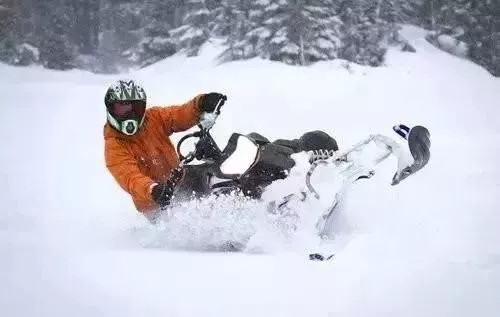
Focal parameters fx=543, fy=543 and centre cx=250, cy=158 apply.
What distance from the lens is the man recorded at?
13.7ft

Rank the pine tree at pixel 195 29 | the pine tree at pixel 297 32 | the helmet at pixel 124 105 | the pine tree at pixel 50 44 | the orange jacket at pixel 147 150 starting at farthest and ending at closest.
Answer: the pine tree at pixel 50 44
the pine tree at pixel 195 29
the pine tree at pixel 297 32
the helmet at pixel 124 105
the orange jacket at pixel 147 150

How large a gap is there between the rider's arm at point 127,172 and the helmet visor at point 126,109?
8.6 inches

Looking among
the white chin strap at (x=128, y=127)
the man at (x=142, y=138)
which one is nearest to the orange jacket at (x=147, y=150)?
the man at (x=142, y=138)

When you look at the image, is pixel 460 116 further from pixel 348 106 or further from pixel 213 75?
pixel 213 75

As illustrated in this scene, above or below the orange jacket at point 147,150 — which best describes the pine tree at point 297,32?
below

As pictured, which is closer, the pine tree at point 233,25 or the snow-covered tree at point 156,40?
the pine tree at point 233,25

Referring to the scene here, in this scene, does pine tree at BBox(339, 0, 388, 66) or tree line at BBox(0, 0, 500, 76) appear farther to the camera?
pine tree at BBox(339, 0, 388, 66)

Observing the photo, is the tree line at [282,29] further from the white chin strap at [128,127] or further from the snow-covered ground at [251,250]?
the white chin strap at [128,127]

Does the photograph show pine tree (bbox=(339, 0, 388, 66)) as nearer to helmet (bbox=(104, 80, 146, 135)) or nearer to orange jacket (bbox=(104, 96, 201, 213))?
orange jacket (bbox=(104, 96, 201, 213))

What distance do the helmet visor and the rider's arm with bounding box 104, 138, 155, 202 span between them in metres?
0.22

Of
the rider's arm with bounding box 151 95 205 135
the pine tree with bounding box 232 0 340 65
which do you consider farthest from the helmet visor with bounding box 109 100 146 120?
the pine tree with bounding box 232 0 340 65

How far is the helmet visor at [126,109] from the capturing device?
14.8 ft

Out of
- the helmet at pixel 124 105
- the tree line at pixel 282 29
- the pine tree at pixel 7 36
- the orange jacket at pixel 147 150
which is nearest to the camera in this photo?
the orange jacket at pixel 147 150

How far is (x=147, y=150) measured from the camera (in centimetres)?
492
